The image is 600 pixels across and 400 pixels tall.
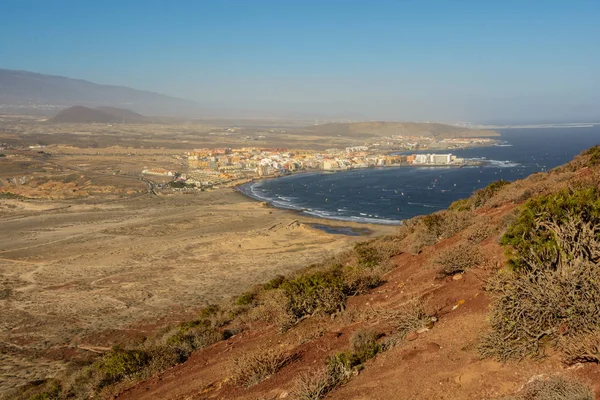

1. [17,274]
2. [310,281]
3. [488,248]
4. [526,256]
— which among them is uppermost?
[526,256]

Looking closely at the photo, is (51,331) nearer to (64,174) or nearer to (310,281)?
(310,281)

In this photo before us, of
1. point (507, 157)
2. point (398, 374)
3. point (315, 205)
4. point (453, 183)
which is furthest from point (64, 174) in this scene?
point (507, 157)

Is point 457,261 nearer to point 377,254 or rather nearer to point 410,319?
point 410,319

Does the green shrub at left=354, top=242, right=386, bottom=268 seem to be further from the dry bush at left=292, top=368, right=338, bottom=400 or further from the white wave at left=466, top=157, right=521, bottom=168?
the white wave at left=466, top=157, right=521, bottom=168

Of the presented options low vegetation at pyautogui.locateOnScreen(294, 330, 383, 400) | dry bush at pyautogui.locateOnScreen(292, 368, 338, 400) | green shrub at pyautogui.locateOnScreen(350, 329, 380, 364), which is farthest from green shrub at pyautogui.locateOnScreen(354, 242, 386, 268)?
dry bush at pyautogui.locateOnScreen(292, 368, 338, 400)

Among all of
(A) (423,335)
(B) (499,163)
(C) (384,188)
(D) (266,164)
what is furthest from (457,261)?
(B) (499,163)

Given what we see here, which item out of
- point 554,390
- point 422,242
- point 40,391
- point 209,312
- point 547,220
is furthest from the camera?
point 209,312

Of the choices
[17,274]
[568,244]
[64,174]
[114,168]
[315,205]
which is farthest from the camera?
[114,168]
